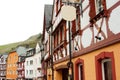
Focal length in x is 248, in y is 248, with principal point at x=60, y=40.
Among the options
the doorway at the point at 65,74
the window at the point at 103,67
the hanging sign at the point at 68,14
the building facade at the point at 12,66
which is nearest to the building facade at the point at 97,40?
the window at the point at 103,67

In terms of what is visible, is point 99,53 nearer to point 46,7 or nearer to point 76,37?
point 76,37

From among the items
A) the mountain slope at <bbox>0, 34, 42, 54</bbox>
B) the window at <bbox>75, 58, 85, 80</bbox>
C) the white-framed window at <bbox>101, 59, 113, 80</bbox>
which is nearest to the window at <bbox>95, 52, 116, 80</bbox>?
the white-framed window at <bbox>101, 59, 113, 80</bbox>

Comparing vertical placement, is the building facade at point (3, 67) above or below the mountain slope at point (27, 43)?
below

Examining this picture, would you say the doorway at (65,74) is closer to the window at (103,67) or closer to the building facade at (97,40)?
the building facade at (97,40)

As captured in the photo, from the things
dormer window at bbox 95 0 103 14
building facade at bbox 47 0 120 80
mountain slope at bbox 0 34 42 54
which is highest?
mountain slope at bbox 0 34 42 54

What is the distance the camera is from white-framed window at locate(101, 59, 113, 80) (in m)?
9.61

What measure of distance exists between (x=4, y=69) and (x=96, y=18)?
81.0 meters

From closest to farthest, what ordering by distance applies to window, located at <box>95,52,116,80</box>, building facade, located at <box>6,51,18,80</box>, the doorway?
1. window, located at <box>95,52,116,80</box>
2. the doorway
3. building facade, located at <box>6,51,18,80</box>

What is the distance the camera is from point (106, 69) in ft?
32.7

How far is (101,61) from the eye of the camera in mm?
10258

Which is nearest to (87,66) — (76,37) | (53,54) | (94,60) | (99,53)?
(94,60)

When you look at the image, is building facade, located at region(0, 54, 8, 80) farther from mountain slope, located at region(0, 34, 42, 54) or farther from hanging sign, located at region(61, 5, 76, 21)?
hanging sign, located at region(61, 5, 76, 21)

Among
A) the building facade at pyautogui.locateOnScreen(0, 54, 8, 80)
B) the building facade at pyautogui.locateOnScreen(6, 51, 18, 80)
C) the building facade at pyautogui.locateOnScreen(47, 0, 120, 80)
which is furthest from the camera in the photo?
the building facade at pyautogui.locateOnScreen(0, 54, 8, 80)

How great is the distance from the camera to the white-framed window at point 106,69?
9612 mm
